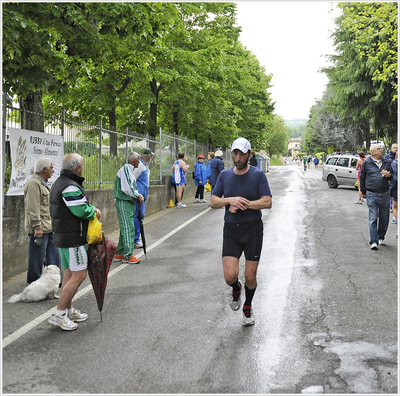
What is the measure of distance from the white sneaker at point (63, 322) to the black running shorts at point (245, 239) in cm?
167

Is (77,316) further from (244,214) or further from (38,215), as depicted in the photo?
(244,214)

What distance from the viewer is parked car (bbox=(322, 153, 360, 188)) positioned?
25583 millimetres

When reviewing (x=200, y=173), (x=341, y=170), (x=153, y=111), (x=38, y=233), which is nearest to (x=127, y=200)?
(x=38, y=233)

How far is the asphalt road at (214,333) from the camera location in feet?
12.3

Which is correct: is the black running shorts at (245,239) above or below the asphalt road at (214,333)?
above

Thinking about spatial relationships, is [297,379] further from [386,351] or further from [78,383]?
[78,383]

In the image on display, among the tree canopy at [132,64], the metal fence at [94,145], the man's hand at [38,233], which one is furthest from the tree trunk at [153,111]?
the man's hand at [38,233]

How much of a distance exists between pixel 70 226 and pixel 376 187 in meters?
6.24

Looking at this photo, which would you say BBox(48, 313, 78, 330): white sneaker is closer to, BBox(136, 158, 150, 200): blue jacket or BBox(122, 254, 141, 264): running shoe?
BBox(122, 254, 141, 264): running shoe

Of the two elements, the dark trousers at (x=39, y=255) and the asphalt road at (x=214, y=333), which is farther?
the dark trousers at (x=39, y=255)

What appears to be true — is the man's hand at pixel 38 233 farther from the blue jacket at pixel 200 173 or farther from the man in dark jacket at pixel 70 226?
the blue jacket at pixel 200 173

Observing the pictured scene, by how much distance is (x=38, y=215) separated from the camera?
6.21m

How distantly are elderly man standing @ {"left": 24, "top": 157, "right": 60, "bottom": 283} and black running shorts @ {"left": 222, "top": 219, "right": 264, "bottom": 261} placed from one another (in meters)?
2.54

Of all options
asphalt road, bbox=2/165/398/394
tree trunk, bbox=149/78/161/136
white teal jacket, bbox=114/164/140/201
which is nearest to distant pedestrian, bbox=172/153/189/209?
tree trunk, bbox=149/78/161/136
